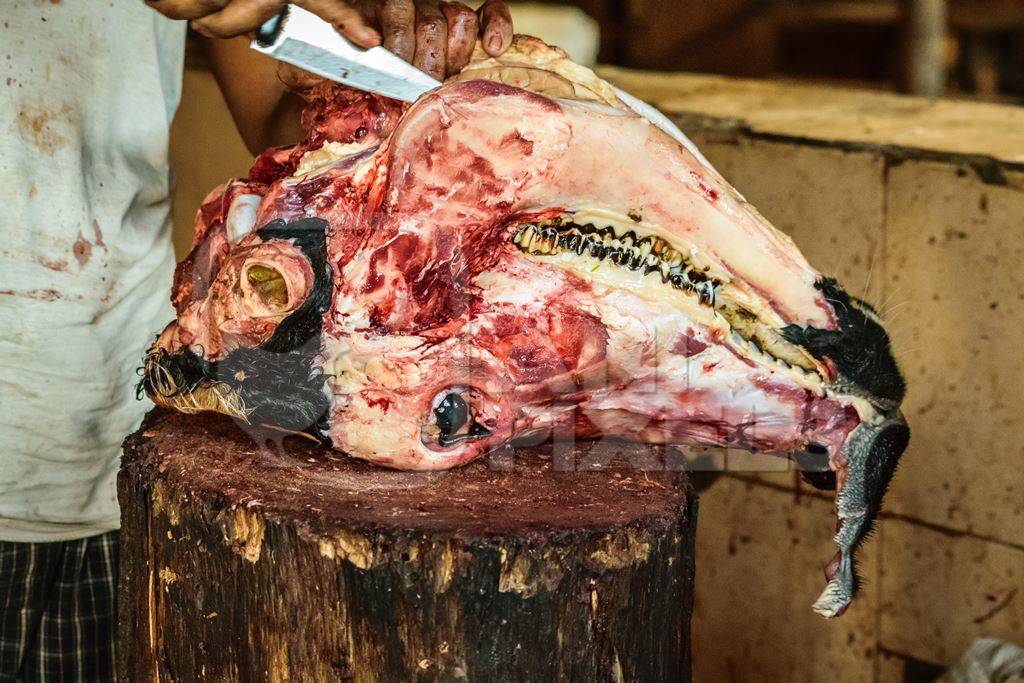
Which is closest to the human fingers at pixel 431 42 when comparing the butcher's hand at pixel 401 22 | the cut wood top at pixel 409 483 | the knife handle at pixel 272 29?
the butcher's hand at pixel 401 22

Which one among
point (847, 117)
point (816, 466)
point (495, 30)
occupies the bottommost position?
point (816, 466)

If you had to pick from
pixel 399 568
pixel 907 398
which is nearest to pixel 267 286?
pixel 399 568

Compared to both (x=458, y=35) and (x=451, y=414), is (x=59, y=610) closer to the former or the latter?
(x=451, y=414)

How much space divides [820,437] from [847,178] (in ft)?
4.21

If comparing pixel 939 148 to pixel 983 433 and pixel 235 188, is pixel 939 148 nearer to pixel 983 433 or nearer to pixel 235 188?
pixel 983 433

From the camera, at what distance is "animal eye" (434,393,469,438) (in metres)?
1.76

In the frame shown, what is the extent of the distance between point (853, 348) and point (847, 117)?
1596 millimetres

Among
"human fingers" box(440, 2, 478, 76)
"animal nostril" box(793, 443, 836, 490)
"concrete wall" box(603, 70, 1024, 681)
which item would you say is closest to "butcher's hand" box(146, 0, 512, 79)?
"human fingers" box(440, 2, 478, 76)

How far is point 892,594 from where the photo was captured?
3078mm

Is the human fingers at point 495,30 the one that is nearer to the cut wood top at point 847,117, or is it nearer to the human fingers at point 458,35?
the human fingers at point 458,35

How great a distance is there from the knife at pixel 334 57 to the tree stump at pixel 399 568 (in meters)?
0.57

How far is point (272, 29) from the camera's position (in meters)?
1.78

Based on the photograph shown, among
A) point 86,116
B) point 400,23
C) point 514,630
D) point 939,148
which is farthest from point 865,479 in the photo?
point 86,116

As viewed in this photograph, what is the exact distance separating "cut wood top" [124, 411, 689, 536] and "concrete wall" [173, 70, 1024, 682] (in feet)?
3.16
